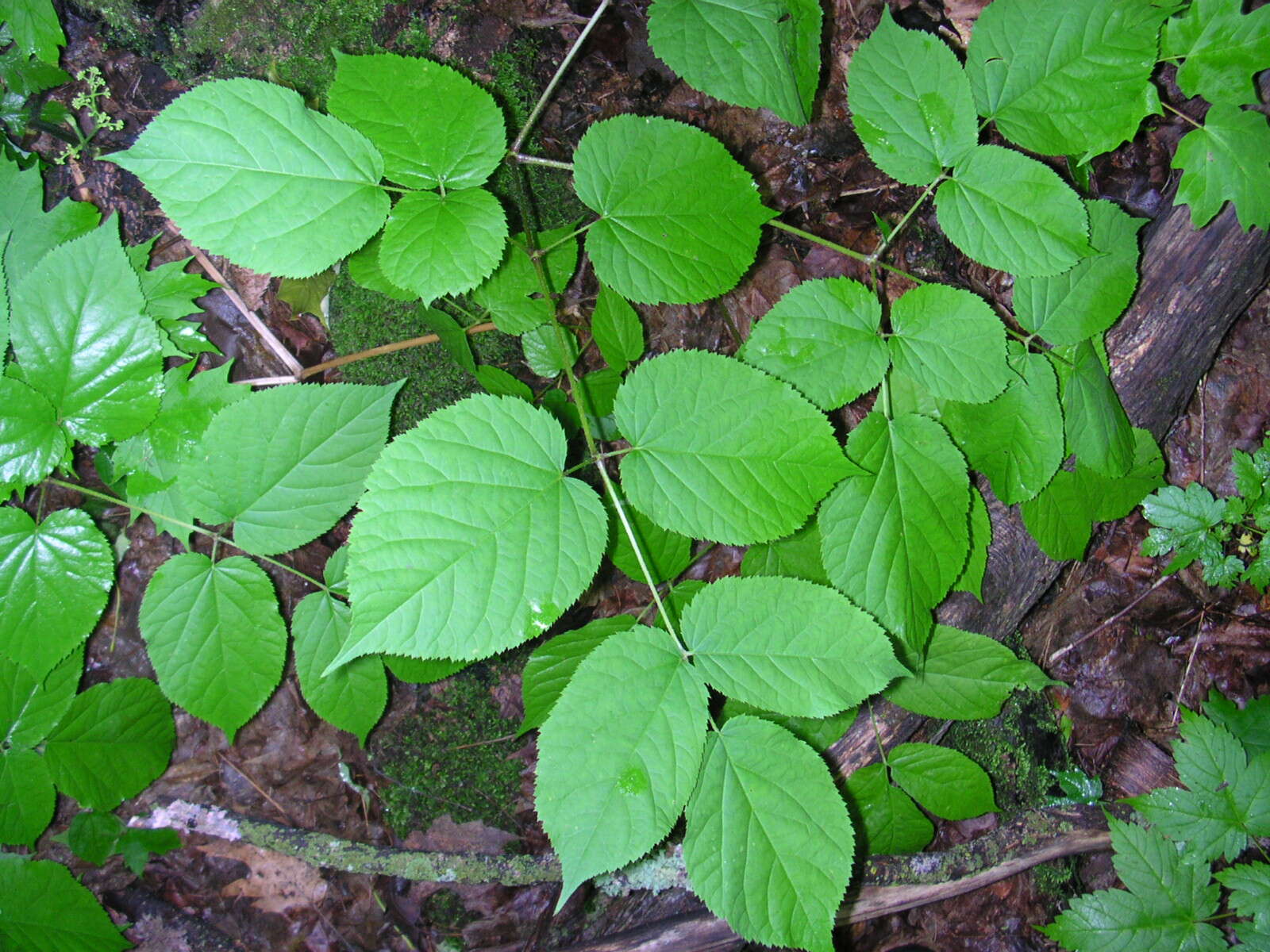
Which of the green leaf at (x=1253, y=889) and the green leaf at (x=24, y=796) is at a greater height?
the green leaf at (x=24, y=796)

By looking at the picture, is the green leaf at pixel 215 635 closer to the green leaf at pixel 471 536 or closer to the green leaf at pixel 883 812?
the green leaf at pixel 471 536

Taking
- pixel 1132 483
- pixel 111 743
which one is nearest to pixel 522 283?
pixel 111 743

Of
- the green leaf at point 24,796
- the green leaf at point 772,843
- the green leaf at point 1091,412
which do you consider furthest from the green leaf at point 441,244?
the green leaf at point 24,796

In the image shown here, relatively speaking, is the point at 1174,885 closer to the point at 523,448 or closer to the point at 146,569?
the point at 523,448

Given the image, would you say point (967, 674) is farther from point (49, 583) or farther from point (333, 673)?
point (49, 583)

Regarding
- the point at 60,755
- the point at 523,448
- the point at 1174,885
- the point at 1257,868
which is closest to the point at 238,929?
the point at 60,755
